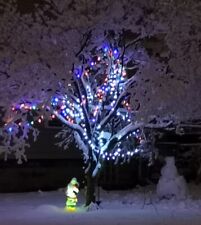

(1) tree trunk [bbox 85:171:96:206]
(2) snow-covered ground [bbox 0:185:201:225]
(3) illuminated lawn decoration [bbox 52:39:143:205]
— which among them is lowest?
(2) snow-covered ground [bbox 0:185:201:225]

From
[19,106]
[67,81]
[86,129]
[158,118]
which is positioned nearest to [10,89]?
[19,106]

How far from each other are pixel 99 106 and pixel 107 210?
2.94 metres

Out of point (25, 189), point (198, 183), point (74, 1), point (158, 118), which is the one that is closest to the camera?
point (74, 1)

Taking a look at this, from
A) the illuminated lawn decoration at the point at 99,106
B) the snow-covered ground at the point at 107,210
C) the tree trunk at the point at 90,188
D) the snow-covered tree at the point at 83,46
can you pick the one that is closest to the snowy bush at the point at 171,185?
the snow-covered ground at the point at 107,210

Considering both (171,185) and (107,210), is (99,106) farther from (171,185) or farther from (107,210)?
(171,185)

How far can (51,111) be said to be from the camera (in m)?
15.7

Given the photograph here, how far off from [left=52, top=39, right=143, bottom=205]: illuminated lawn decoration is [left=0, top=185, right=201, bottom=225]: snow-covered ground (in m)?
1.40

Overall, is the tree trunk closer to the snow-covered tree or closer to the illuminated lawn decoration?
the illuminated lawn decoration

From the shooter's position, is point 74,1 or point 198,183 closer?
point 74,1

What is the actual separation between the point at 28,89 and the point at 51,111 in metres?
0.81

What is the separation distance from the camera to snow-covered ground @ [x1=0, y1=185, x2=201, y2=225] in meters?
15.1

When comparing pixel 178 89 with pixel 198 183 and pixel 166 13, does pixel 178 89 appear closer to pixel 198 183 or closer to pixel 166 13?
pixel 166 13

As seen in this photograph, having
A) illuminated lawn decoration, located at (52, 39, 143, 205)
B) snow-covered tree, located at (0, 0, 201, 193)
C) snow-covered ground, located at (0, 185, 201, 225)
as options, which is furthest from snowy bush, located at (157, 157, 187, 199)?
snow-covered tree, located at (0, 0, 201, 193)

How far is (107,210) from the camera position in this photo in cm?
1725
